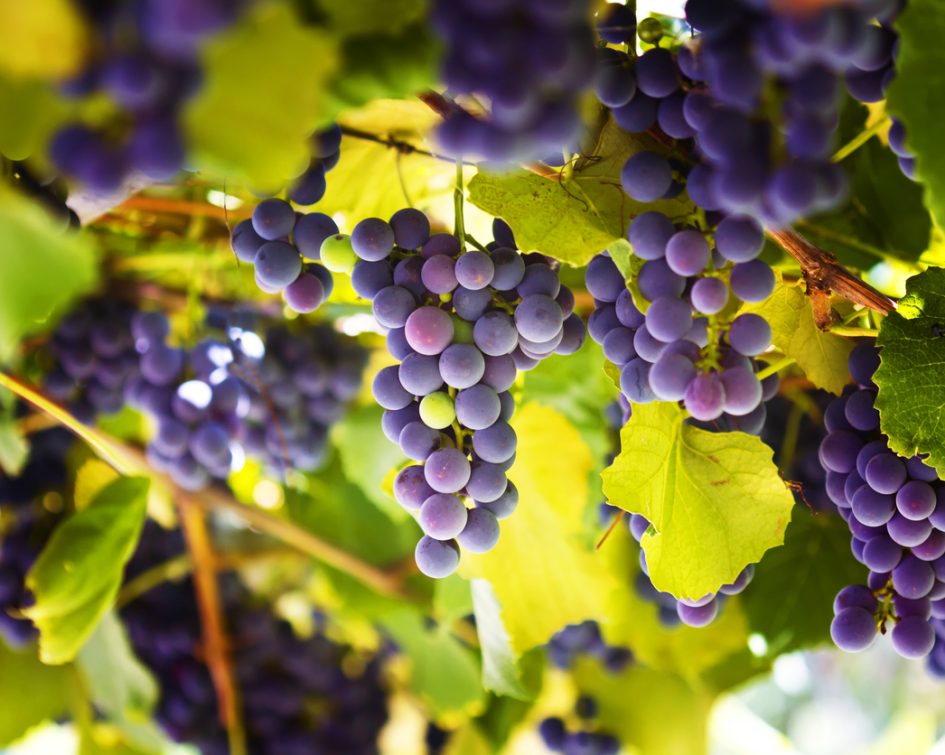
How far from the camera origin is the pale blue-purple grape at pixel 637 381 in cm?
49

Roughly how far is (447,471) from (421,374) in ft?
0.17

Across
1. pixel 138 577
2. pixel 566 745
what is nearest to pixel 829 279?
pixel 566 745

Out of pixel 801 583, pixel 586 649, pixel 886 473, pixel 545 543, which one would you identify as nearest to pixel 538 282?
pixel 886 473

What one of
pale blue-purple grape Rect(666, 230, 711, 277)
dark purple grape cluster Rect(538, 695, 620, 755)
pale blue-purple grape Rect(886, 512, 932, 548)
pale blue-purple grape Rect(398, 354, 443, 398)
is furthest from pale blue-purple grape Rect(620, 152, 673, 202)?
dark purple grape cluster Rect(538, 695, 620, 755)

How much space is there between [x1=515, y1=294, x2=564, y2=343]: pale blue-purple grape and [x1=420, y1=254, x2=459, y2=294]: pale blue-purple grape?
Answer: 1.6 inches

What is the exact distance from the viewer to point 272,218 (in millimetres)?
504

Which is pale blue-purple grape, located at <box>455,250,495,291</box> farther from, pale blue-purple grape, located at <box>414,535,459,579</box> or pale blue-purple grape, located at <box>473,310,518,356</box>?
pale blue-purple grape, located at <box>414,535,459,579</box>

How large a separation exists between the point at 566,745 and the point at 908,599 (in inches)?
26.4

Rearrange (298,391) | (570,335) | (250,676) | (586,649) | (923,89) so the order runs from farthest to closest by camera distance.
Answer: (250,676) < (586,649) < (298,391) < (570,335) < (923,89)

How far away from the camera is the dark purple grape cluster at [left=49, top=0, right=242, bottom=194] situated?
0.26 metres

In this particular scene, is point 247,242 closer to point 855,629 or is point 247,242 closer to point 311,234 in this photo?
point 311,234

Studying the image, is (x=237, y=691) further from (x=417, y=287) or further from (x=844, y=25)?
(x=844, y=25)

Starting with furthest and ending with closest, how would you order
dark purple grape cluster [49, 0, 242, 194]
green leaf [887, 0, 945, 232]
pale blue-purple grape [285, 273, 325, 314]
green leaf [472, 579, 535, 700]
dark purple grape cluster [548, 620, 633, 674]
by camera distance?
1. dark purple grape cluster [548, 620, 633, 674]
2. green leaf [472, 579, 535, 700]
3. pale blue-purple grape [285, 273, 325, 314]
4. green leaf [887, 0, 945, 232]
5. dark purple grape cluster [49, 0, 242, 194]

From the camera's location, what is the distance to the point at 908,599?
0.53 m
